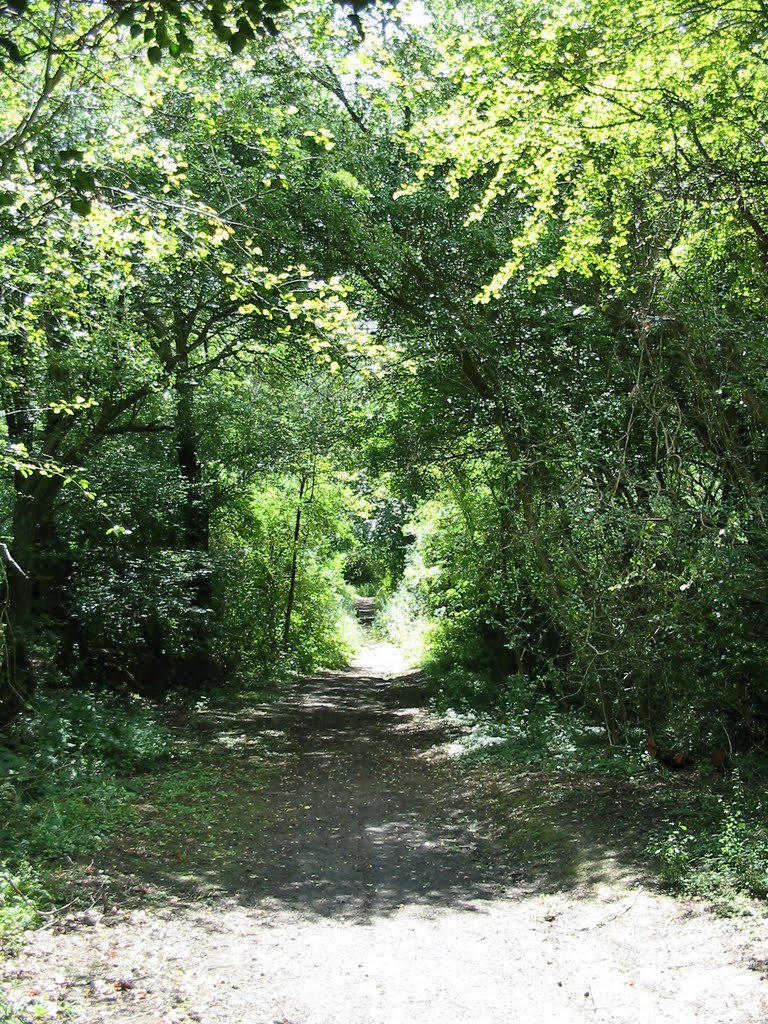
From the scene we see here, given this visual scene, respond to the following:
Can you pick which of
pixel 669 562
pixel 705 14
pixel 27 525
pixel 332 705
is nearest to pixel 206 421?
pixel 27 525

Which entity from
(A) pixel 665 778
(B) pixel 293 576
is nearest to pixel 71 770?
(A) pixel 665 778

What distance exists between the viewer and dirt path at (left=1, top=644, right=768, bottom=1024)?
4391mm

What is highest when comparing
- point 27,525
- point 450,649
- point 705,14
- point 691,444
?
point 705,14

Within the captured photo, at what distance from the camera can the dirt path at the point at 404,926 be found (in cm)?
439

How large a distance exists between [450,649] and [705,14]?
1407cm

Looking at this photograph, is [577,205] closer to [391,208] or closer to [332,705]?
[391,208]

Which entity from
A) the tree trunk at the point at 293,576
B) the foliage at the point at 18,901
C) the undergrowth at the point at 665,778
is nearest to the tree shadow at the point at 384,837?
the undergrowth at the point at 665,778

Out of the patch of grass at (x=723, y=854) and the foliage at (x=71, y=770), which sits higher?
the patch of grass at (x=723, y=854)

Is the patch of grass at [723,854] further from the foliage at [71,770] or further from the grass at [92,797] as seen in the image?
the foliage at [71,770]

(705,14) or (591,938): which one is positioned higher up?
(705,14)

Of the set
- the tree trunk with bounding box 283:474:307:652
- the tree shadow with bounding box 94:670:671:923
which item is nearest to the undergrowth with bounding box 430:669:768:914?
the tree shadow with bounding box 94:670:671:923

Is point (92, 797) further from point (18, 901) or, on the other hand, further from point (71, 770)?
point (18, 901)

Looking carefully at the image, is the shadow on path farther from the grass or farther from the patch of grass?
the patch of grass

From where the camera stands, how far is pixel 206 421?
1330 centimetres
